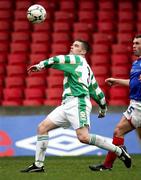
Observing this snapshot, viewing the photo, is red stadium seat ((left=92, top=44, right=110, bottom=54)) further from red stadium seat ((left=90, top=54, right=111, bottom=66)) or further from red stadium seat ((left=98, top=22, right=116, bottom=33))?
red stadium seat ((left=98, top=22, right=116, bottom=33))

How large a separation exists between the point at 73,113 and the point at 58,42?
9.04m

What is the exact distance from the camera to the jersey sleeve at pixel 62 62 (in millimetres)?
8758

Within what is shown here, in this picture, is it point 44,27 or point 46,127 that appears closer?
point 46,127

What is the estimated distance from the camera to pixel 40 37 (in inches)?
711

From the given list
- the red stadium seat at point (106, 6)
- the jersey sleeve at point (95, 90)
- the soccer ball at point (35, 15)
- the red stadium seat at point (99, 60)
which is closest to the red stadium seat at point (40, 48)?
the red stadium seat at point (99, 60)

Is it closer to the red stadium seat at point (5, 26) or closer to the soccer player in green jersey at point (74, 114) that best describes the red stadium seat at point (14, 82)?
the red stadium seat at point (5, 26)

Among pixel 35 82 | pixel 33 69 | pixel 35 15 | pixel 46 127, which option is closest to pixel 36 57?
pixel 35 82

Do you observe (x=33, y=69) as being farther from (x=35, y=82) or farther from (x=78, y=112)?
(x=35, y=82)

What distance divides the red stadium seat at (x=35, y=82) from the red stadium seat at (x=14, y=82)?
0.20 m

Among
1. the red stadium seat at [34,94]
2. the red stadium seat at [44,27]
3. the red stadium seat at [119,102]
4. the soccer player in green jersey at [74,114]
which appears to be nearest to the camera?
the soccer player in green jersey at [74,114]

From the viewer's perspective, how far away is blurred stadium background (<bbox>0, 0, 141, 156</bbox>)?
16.2 metres

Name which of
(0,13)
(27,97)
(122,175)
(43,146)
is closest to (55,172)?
(43,146)

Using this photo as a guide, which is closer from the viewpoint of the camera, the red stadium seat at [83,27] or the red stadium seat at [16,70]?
the red stadium seat at [16,70]

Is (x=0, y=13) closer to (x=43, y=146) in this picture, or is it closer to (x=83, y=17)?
(x=83, y=17)
